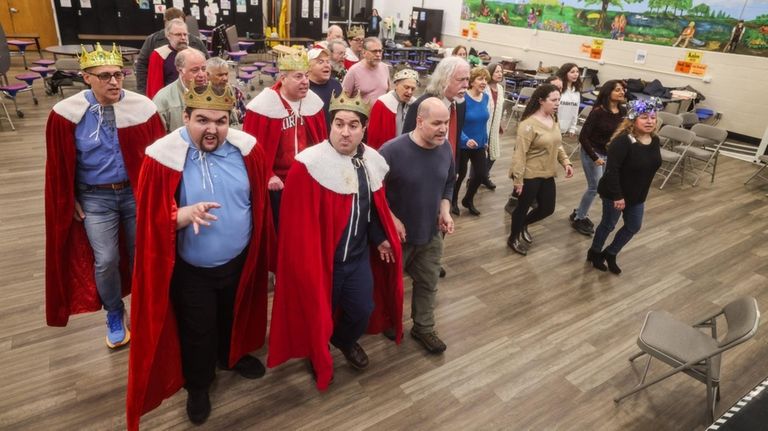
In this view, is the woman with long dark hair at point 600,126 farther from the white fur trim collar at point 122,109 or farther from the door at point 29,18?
the door at point 29,18

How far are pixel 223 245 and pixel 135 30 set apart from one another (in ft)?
44.1

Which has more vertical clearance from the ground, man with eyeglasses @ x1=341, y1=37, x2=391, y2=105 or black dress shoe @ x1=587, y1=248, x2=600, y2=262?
man with eyeglasses @ x1=341, y1=37, x2=391, y2=105

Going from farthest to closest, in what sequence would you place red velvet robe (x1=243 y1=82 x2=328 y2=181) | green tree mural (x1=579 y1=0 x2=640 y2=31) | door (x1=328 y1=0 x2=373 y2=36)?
door (x1=328 y1=0 x2=373 y2=36) → green tree mural (x1=579 y1=0 x2=640 y2=31) → red velvet robe (x1=243 y1=82 x2=328 y2=181)

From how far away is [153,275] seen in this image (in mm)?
1953

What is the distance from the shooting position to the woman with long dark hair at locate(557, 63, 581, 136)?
511 cm

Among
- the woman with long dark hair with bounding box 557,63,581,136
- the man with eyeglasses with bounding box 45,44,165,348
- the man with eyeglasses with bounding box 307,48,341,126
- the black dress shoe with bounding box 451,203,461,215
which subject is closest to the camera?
the man with eyeglasses with bounding box 45,44,165,348

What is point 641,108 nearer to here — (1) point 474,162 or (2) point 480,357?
(1) point 474,162

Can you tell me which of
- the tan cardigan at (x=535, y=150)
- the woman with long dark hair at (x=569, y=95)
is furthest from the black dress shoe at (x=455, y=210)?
the woman with long dark hair at (x=569, y=95)

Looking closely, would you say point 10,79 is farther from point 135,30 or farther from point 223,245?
point 223,245

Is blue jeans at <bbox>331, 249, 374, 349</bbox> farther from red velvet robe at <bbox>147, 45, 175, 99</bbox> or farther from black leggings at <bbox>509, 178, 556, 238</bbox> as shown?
red velvet robe at <bbox>147, 45, 175, 99</bbox>

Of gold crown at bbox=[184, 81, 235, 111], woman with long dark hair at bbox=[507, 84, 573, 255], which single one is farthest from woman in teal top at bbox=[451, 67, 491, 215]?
gold crown at bbox=[184, 81, 235, 111]

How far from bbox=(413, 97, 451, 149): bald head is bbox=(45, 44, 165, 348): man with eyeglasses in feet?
4.72

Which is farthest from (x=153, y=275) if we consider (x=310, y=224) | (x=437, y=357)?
(x=437, y=357)

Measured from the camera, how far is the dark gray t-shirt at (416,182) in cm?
249
